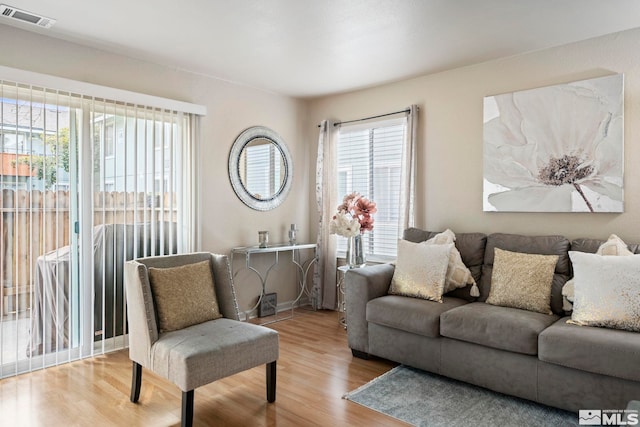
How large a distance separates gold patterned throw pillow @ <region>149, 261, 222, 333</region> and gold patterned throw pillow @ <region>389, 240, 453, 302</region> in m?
1.49

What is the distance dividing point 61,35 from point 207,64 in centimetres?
117

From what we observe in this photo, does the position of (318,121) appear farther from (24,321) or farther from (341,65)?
(24,321)

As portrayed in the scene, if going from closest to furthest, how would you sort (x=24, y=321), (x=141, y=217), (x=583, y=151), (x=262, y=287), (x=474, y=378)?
(x=474, y=378) → (x=24, y=321) → (x=583, y=151) → (x=141, y=217) → (x=262, y=287)

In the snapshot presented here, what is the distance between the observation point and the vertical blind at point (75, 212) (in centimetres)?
306

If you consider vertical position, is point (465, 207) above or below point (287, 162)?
below

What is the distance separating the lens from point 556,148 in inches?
135

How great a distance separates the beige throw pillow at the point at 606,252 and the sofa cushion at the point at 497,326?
0.57ft

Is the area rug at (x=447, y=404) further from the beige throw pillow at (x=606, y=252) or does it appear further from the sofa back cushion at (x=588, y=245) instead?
the sofa back cushion at (x=588, y=245)

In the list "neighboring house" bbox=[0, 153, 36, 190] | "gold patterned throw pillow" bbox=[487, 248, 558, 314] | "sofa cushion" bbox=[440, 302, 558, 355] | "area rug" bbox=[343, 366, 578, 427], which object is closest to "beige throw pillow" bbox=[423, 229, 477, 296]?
"gold patterned throw pillow" bbox=[487, 248, 558, 314]

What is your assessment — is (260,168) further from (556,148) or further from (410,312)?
(556,148)

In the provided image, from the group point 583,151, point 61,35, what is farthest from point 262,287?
point 583,151

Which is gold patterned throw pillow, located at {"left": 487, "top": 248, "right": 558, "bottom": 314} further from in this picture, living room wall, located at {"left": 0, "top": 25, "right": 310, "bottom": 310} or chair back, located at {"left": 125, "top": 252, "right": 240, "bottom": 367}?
living room wall, located at {"left": 0, "top": 25, "right": 310, "bottom": 310}

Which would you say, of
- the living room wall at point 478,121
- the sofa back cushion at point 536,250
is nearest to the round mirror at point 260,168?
the living room wall at point 478,121

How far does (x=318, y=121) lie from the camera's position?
5.25 meters
